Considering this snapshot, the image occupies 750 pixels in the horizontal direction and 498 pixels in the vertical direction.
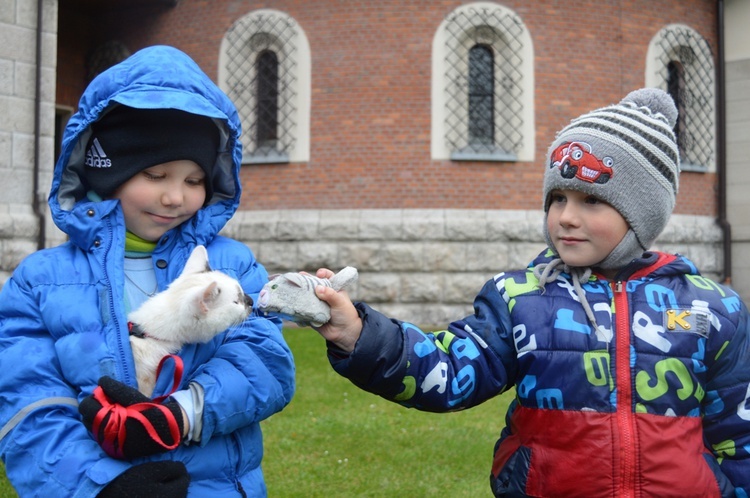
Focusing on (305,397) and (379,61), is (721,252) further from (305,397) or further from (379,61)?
(305,397)

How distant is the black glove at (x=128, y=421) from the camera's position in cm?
214

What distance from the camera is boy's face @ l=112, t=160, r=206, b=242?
259cm

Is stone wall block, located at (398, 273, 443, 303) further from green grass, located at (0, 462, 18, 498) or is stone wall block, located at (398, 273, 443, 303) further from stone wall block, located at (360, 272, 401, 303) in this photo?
green grass, located at (0, 462, 18, 498)

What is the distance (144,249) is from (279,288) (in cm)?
78

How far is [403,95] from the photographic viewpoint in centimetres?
1297

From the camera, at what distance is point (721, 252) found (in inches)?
577

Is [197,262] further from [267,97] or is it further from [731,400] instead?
[267,97]

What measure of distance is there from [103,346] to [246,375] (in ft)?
1.44

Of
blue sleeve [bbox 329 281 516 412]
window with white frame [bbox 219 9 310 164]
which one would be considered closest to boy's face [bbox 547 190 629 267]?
blue sleeve [bbox 329 281 516 412]

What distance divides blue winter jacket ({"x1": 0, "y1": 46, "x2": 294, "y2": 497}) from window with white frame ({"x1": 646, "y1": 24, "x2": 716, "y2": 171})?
13.2 m

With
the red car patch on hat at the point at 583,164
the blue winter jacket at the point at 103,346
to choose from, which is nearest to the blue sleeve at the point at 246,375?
the blue winter jacket at the point at 103,346

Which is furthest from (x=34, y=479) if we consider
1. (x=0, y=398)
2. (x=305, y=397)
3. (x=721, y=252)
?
(x=721, y=252)

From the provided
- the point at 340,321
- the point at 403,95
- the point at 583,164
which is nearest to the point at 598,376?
the point at 583,164

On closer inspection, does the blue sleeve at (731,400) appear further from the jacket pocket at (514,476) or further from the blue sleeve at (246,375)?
the blue sleeve at (246,375)
